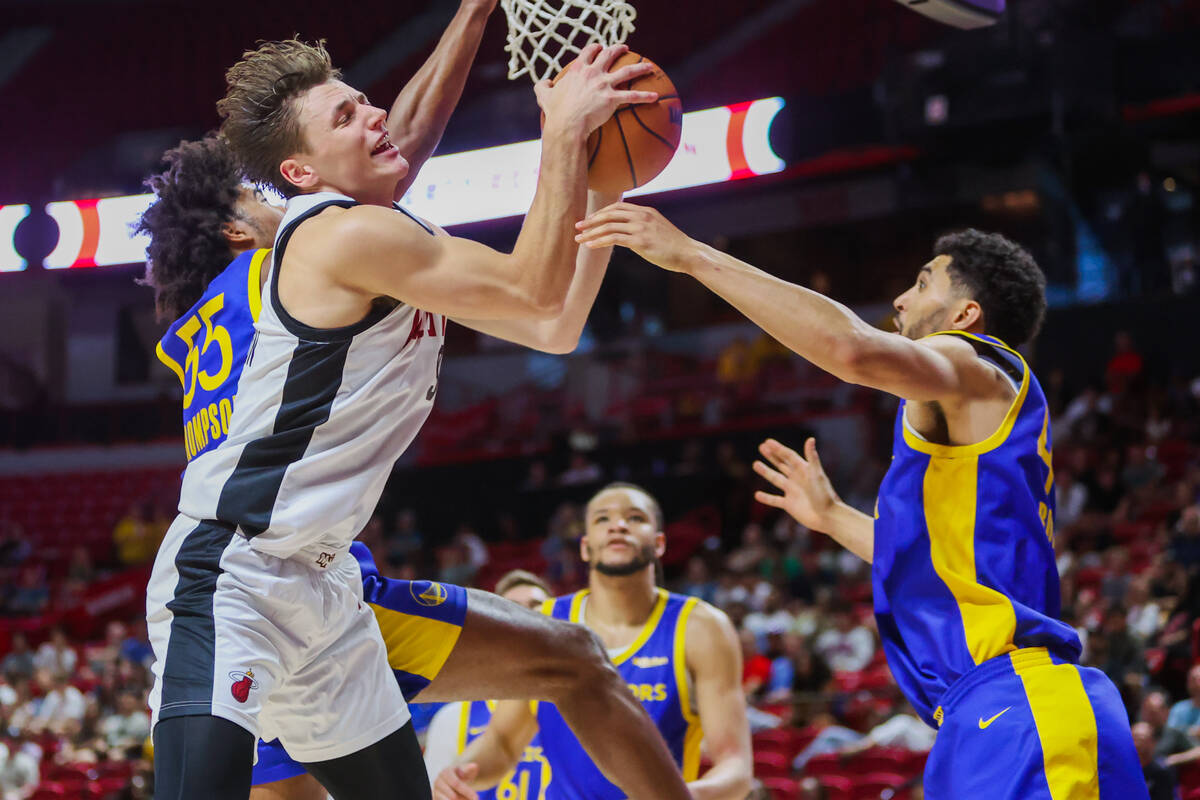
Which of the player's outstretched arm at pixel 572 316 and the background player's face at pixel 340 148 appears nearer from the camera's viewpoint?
the background player's face at pixel 340 148

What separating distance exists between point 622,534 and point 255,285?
236 centimetres

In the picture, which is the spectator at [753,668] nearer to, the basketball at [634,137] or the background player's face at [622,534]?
the background player's face at [622,534]

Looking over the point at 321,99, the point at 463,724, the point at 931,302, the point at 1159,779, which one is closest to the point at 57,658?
the point at 463,724

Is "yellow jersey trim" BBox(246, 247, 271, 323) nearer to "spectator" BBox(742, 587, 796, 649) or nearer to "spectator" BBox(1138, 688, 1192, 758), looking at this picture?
"spectator" BBox(1138, 688, 1192, 758)

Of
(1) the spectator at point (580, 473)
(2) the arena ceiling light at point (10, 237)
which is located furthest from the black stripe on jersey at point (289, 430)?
(2) the arena ceiling light at point (10, 237)

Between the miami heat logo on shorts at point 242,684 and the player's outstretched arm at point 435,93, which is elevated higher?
the player's outstretched arm at point 435,93

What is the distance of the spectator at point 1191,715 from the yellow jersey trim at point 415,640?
196 inches

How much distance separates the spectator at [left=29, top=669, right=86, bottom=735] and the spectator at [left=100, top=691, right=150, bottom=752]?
0.59m

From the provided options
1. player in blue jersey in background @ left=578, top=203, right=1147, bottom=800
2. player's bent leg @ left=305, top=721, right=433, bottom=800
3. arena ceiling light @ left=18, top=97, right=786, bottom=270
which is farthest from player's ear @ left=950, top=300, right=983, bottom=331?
arena ceiling light @ left=18, top=97, right=786, bottom=270

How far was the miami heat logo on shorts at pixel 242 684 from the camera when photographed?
2.60 metres

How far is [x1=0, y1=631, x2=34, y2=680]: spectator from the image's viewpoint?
13.1 meters

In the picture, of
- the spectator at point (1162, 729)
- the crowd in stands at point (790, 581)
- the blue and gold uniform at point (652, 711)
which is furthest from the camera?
the crowd in stands at point (790, 581)

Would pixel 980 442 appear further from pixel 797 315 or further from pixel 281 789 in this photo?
pixel 281 789

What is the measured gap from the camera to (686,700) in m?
4.83
